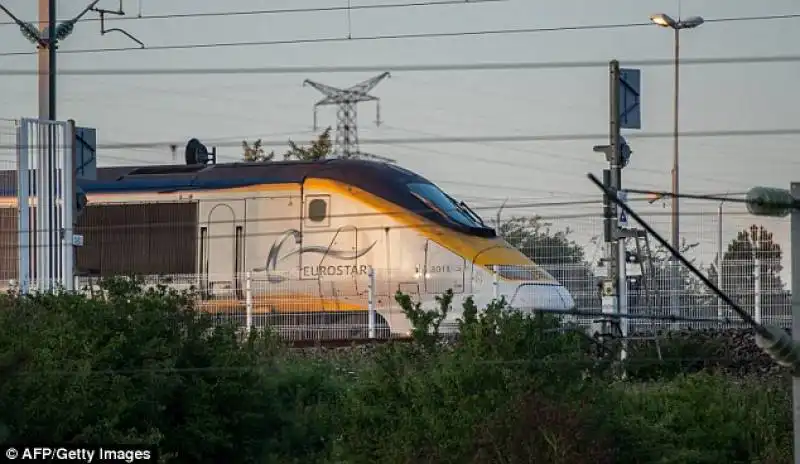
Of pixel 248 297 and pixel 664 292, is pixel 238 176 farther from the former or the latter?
pixel 664 292

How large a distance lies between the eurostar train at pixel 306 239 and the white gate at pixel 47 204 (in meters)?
2.45

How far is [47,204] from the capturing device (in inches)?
880

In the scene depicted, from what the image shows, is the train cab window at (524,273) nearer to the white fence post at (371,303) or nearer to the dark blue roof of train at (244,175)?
the white fence post at (371,303)

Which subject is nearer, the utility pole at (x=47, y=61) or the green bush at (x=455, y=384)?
the green bush at (x=455, y=384)

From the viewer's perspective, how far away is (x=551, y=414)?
1430 cm

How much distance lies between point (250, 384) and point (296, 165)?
1166 centimetres

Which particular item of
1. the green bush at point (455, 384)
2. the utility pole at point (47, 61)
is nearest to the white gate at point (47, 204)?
the utility pole at point (47, 61)

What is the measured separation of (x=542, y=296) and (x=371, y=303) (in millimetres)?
2893

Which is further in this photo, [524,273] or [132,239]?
[132,239]

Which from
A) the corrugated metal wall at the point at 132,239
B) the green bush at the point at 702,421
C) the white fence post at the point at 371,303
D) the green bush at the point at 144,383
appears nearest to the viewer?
the green bush at the point at 144,383

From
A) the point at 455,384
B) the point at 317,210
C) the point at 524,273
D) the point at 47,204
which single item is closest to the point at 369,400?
the point at 455,384

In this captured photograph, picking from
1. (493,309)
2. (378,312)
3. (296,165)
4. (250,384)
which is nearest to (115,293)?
(250,384)

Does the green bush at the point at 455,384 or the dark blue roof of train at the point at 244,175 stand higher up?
the dark blue roof of train at the point at 244,175

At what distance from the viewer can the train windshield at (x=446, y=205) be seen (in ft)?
87.1
